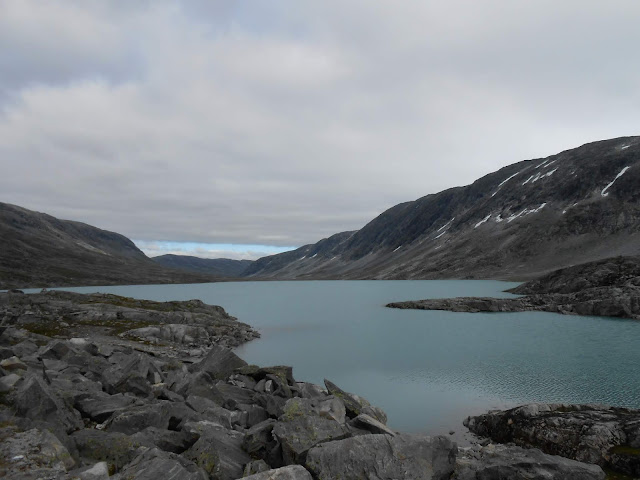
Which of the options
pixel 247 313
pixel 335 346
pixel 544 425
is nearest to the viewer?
pixel 544 425

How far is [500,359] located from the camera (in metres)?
43.2

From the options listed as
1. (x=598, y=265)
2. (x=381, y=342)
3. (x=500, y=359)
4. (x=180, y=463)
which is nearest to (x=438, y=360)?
(x=500, y=359)

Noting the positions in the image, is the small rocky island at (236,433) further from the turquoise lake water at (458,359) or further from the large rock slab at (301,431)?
the turquoise lake water at (458,359)

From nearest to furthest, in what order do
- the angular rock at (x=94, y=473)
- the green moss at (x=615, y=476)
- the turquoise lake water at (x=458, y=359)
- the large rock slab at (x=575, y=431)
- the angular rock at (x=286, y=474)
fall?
the angular rock at (x=94, y=473) < the angular rock at (x=286, y=474) < the green moss at (x=615, y=476) < the large rock slab at (x=575, y=431) < the turquoise lake water at (x=458, y=359)

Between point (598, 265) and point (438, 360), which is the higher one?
point (598, 265)

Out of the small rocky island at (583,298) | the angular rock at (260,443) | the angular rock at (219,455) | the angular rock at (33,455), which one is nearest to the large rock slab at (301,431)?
the angular rock at (260,443)

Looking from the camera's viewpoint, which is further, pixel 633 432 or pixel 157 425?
pixel 633 432

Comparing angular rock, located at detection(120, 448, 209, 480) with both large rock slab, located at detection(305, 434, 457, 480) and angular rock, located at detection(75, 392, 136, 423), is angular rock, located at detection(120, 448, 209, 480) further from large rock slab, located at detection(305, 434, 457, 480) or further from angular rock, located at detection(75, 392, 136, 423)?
angular rock, located at detection(75, 392, 136, 423)

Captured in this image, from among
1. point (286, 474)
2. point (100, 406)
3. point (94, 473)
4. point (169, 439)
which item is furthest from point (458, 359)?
point (94, 473)

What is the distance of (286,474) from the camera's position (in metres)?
11.0

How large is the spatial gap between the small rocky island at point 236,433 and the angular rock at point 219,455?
36 millimetres

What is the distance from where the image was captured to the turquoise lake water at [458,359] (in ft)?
96.6

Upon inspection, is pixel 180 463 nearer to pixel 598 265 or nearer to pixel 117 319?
pixel 117 319

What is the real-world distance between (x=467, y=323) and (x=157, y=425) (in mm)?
64736
